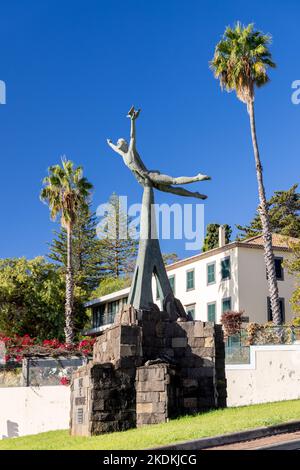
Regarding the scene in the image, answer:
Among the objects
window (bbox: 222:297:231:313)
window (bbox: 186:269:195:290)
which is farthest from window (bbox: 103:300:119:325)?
window (bbox: 222:297:231:313)

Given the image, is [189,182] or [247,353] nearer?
[189,182]

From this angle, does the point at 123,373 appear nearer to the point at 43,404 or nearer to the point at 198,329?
the point at 198,329

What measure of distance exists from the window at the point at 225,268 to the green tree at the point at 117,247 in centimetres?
2568

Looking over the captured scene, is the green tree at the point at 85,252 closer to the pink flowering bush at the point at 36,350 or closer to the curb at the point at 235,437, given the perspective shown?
the pink flowering bush at the point at 36,350

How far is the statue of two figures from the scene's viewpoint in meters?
18.6

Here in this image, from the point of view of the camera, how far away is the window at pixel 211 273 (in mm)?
37656

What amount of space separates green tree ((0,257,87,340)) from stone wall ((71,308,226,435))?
91.0 ft

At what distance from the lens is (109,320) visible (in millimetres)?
47875

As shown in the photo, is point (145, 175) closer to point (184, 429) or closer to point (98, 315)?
point (184, 429)

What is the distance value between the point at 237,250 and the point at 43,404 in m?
15.5

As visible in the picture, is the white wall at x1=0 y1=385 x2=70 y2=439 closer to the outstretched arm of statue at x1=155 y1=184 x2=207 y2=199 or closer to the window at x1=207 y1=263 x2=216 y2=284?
the outstretched arm of statue at x1=155 y1=184 x2=207 y2=199

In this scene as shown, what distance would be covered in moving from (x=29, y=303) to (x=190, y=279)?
42.1 feet

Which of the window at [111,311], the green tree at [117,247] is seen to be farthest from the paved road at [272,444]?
the green tree at [117,247]
